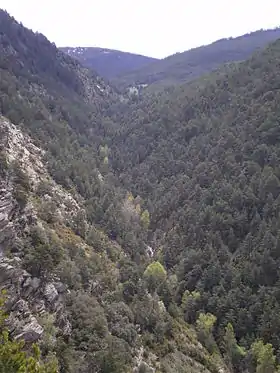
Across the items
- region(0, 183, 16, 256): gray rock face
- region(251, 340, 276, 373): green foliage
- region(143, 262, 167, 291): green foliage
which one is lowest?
region(251, 340, 276, 373): green foliage

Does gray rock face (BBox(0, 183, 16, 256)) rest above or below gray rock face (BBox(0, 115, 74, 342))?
above

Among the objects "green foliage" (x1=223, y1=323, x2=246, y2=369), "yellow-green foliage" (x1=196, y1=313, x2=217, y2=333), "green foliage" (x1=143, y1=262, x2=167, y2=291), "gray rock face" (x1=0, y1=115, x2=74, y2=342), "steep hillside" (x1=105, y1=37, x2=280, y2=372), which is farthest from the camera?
"steep hillside" (x1=105, y1=37, x2=280, y2=372)

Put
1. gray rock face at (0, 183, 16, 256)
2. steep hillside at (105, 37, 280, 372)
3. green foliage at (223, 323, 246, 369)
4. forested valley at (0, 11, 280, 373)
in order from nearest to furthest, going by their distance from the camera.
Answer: forested valley at (0, 11, 280, 373) → gray rock face at (0, 183, 16, 256) → green foliage at (223, 323, 246, 369) → steep hillside at (105, 37, 280, 372)

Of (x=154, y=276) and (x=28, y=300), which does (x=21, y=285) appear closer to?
(x=28, y=300)

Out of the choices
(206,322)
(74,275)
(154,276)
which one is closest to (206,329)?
(206,322)

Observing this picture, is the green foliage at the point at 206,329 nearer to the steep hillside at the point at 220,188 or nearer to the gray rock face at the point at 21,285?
the steep hillside at the point at 220,188

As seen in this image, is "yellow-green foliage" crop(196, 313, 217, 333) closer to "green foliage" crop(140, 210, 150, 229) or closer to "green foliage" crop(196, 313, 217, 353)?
"green foliage" crop(196, 313, 217, 353)

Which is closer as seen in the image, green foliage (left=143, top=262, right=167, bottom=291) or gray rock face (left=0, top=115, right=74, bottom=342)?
gray rock face (left=0, top=115, right=74, bottom=342)

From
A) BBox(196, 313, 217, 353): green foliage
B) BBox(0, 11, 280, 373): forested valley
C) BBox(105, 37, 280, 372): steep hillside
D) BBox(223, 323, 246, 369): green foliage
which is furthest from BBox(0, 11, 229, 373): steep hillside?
BBox(105, 37, 280, 372): steep hillside
